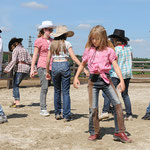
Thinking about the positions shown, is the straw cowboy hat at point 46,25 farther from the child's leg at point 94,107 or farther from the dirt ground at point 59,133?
the child's leg at point 94,107

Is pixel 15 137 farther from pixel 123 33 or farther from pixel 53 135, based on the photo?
pixel 123 33

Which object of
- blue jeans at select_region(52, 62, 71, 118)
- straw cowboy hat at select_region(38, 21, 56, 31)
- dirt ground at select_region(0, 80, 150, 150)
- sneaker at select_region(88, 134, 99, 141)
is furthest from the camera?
straw cowboy hat at select_region(38, 21, 56, 31)

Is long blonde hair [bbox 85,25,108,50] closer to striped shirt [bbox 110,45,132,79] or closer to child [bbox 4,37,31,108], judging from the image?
striped shirt [bbox 110,45,132,79]

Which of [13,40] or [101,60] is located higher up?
[13,40]

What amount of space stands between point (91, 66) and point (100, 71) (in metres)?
0.16

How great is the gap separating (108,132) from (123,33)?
6.49 feet

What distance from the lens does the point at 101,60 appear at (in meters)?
4.31

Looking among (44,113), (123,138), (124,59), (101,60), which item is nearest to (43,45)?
(44,113)

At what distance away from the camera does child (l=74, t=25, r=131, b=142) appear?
4.28 metres

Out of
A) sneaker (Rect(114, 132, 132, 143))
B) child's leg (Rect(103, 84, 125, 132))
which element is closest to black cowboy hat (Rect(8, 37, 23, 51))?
child's leg (Rect(103, 84, 125, 132))

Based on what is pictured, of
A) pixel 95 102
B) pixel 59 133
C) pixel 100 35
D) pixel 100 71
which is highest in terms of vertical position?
pixel 100 35

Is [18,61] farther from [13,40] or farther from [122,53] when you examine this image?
[122,53]

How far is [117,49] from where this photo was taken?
5758 millimetres

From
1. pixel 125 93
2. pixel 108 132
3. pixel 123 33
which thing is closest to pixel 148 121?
pixel 125 93
